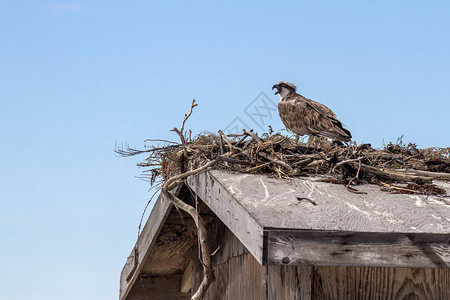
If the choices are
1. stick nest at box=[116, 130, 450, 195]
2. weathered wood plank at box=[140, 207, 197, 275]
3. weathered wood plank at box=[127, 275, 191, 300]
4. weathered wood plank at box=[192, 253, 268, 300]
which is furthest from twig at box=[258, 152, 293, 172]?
weathered wood plank at box=[127, 275, 191, 300]

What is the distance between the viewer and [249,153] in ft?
16.1

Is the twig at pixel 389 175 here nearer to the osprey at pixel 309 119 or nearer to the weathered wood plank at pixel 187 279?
the weathered wood plank at pixel 187 279

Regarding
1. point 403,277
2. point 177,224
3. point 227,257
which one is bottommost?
point 403,277

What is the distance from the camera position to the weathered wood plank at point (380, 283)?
156 inches

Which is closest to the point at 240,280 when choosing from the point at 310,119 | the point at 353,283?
the point at 353,283

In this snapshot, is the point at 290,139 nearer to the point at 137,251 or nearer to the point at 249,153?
the point at 249,153

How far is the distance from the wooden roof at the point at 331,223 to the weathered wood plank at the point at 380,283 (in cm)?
42

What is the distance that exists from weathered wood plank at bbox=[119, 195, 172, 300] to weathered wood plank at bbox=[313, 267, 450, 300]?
224 cm

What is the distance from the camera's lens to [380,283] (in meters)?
4.11

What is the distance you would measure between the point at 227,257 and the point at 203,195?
1.11 m

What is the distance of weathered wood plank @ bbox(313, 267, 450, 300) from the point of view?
13.0 ft

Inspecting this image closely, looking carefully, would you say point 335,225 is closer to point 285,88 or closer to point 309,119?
point 309,119

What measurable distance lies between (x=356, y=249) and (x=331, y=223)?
192 millimetres

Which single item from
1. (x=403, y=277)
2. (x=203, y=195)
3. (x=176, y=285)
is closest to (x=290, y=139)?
(x=203, y=195)
